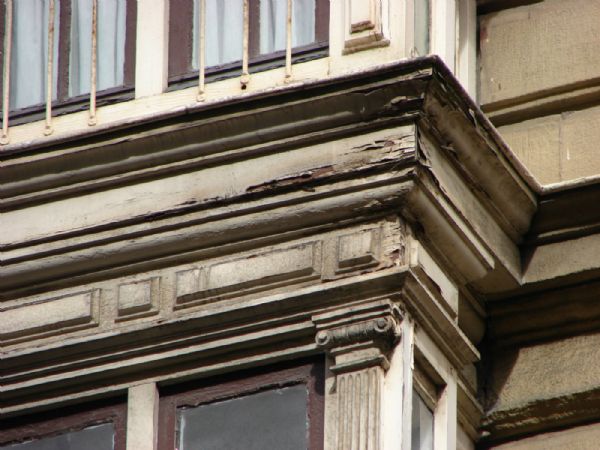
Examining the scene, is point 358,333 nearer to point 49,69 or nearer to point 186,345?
point 186,345

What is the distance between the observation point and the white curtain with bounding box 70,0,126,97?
12.2 meters

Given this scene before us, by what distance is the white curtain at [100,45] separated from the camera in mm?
12203

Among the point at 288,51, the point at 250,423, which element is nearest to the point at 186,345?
the point at 250,423

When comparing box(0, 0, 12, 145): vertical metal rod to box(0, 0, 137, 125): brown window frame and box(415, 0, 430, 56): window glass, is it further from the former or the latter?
box(415, 0, 430, 56): window glass

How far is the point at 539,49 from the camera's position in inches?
501

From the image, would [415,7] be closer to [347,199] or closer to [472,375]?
[347,199]

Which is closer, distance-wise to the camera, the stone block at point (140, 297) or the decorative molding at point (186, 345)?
the decorative molding at point (186, 345)

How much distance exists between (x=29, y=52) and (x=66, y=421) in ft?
6.33

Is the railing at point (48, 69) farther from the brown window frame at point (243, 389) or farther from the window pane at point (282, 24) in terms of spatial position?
the brown window frame at point (243, 389)

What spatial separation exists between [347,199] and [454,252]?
60 centimetres

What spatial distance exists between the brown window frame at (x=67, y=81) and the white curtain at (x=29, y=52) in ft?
0.09

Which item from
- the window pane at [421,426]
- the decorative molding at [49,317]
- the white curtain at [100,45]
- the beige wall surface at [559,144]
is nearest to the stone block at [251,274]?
the decorative molding at [49,317]

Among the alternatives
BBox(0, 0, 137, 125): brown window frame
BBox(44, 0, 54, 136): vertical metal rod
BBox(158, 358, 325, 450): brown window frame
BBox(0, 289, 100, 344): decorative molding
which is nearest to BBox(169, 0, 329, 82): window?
BBox(0, 0, 137, 125): brown window frame

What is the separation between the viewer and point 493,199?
11914 mm
